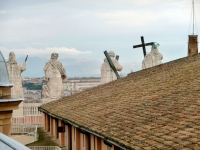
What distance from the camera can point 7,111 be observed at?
1182cm

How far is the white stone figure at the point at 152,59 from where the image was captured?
81.7 ft

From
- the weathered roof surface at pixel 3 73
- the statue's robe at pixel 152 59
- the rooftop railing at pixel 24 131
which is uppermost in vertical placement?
the statue's robe at pixel 152 59

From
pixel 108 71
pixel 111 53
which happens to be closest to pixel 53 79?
pixel 108 71

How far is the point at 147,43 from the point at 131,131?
16236mm

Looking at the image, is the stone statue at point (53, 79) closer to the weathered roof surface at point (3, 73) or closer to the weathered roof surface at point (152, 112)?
the weathered roof surface at point (152, 112)

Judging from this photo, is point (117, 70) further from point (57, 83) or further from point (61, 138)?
point (61, 138)

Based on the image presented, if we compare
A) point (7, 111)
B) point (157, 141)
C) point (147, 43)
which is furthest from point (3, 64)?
point (147, 43)

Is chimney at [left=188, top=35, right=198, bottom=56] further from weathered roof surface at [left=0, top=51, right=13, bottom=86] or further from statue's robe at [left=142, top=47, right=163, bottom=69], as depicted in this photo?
weathered roof surface at [left=0, top=51, right=13, bottom=86]

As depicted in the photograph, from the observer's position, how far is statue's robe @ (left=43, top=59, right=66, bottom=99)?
2544 cm

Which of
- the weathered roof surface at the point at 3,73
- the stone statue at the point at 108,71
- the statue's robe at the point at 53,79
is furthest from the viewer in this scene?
the statue's robe at the point at 53,79

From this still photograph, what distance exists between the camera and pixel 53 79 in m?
25.6

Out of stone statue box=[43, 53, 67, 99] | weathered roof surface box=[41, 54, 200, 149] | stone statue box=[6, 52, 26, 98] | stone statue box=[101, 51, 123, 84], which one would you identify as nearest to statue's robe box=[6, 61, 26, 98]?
stone statue box=[6, 52, 26, 98]

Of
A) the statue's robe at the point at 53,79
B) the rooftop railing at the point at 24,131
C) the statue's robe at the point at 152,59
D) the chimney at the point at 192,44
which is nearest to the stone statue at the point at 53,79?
the statue's robe at the point at 53,79

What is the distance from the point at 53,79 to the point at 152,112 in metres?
14.8
